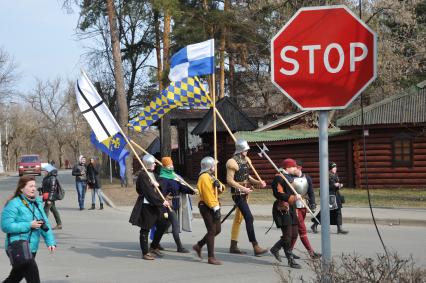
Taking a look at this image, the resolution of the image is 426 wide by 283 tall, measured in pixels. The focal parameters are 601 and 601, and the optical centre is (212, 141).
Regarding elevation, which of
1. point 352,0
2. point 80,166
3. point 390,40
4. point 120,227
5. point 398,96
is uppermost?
point 352,0

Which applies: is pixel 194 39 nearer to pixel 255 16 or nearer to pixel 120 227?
pixel 255 16

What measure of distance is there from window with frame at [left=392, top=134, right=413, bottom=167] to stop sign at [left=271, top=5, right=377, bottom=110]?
75.4 feet

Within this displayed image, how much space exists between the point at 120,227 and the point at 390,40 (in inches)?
759

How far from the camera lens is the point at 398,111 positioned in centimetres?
2533

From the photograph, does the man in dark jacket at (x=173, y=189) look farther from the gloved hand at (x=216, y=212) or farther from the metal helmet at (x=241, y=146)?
the metal helmet at (x=241, y=146)

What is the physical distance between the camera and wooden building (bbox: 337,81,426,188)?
25.2 metres

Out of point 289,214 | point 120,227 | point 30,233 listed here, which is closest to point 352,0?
point 120,227

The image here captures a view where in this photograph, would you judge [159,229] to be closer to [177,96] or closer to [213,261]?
[213,261]

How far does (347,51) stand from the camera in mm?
3670

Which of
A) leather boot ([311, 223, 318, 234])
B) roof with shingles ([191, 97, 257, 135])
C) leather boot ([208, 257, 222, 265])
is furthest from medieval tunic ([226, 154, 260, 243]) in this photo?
roof with shingles ([191, 97, 257, 135])

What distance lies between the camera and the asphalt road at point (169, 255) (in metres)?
8.67

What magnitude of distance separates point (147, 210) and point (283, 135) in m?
18.9

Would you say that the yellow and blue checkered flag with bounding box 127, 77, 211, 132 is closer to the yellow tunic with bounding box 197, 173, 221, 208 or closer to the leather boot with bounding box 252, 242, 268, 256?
the yellow tunic with bounding box 197, 173, 221, 208

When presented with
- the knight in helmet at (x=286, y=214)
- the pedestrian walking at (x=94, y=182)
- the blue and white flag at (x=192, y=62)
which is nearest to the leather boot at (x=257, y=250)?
the knight in helmet at (x=286, y=214)
